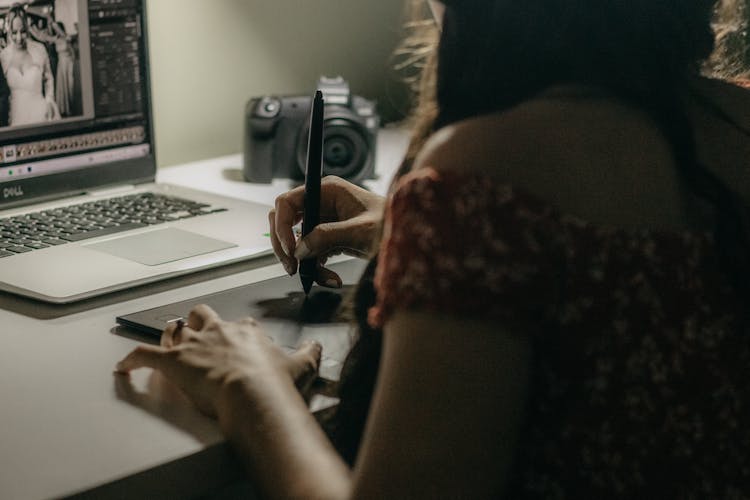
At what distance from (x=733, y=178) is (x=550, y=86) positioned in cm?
17

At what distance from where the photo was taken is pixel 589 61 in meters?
0.71

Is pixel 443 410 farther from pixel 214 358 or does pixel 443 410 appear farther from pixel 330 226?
pixel 330 226

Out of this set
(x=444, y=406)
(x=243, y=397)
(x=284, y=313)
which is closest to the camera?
(x=444, y=406)

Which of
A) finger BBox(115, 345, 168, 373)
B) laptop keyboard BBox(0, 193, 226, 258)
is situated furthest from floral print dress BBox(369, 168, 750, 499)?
laptop keyboard BBox(0, 193, 226, 258)

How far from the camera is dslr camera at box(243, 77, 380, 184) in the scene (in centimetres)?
155

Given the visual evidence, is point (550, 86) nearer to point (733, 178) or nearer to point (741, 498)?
point (733, 178)

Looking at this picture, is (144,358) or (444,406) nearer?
(444,406)

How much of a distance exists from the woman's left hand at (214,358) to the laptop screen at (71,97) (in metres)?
0.52

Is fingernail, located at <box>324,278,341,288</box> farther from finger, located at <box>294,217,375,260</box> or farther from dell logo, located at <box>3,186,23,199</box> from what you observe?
dell logo, located at <box>3,186,23,199</box>

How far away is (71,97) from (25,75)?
7 cm

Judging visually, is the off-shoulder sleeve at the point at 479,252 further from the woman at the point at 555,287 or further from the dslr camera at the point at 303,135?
the dslr camera at the point at 303,135

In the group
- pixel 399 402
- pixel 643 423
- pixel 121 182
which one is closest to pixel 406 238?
pixel 399 402

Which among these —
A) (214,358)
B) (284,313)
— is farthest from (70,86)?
(214,358)

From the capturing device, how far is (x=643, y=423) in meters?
0.69
